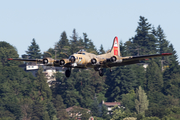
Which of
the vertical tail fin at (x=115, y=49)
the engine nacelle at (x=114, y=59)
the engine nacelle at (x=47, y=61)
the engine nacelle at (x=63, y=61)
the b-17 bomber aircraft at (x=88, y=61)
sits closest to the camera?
the engine nacelle at (x=63, y=61)

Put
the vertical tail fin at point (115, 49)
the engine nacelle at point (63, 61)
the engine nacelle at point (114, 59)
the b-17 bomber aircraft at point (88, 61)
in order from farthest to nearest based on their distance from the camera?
1. the vertical tail fin at point (115, 49)
2. the engine nacelle at point (114, 59)
3. the b-17 bomber aircraft at point (88, 61)
4. the engine nacelle at point (63, 61)

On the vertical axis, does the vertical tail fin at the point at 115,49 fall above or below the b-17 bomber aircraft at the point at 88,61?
above

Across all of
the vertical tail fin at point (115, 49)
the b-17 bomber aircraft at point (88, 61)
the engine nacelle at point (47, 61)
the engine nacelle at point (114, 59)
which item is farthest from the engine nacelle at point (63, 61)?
the vertical tail fin at point (115, 49)

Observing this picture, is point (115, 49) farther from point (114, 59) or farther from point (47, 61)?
point (47, 61)

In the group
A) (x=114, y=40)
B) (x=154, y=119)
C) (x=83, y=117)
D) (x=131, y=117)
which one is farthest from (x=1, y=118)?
(x=114, y=40)

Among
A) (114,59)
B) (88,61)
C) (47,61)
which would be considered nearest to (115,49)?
(114,59)

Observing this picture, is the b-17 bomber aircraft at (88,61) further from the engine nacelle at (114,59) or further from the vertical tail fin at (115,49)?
the vertical tail fin at (115,49)

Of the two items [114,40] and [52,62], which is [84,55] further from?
[114,40]

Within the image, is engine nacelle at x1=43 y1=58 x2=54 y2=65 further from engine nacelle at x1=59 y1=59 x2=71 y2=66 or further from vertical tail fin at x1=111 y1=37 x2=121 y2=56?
vertical tail fin at x1=111 y1=37 x2=121 y2=56

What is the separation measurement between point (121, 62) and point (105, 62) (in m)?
2.49

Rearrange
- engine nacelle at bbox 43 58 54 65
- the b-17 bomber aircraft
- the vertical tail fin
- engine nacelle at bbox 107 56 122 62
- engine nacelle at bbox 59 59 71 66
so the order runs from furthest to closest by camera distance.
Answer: the vertical tail fin, engine nacelle at bbox 43 58 54 65, engine nacelle at bbox 107 56 122 62, the b-17 bomber aircraft, engine nacelle at bbox 59 59 71 66

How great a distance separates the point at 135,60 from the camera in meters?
56.4

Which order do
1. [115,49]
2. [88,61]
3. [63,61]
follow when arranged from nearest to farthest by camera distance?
[63,61], [88,61], [115,49]

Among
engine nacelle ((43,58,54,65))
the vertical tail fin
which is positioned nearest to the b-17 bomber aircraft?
engine nacelle ((43,58,54,65))
